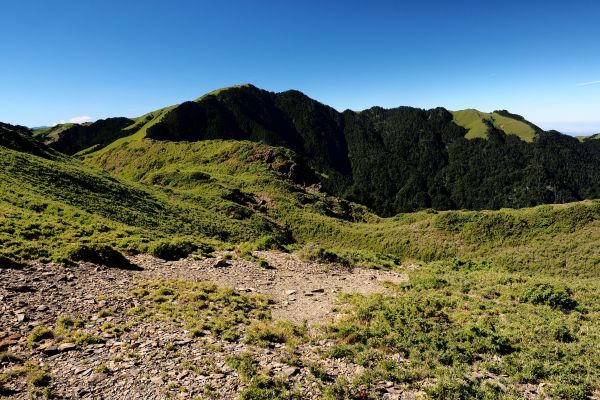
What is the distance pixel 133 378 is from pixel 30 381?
243cm

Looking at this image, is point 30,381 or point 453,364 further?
point 453,364

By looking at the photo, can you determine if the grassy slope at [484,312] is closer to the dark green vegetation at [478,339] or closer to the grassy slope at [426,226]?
the dark green vegetation at [478,339]

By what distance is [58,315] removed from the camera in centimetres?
1206

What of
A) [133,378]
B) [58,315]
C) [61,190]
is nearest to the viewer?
[133,378]

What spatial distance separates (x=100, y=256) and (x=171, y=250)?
4.42 metres

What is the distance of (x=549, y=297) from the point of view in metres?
16.2

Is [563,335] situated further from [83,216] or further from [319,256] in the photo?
[83,216]

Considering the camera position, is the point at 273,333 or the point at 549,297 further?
the point at 549,297

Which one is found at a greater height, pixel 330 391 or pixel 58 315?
pixel 58 315

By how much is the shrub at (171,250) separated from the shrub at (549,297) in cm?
1968

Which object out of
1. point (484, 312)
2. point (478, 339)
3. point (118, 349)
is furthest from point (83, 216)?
point (484, 312)

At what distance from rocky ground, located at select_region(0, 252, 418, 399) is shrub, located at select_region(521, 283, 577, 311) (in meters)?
9.92

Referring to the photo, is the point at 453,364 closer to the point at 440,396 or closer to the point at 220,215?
the point at 440,396

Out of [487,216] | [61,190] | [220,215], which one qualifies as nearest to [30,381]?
[61,190]
